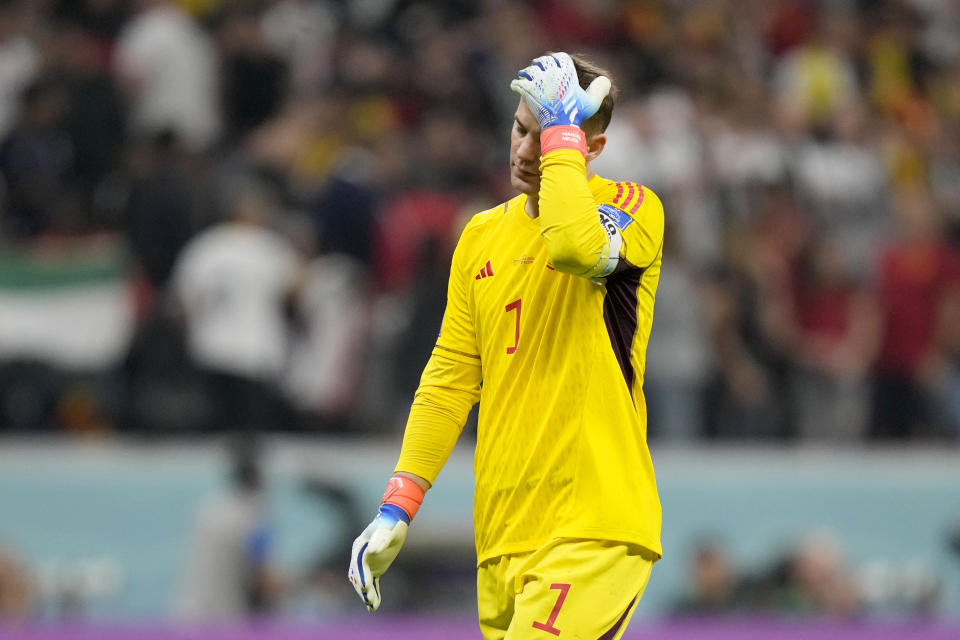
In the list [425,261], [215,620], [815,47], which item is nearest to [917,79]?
[815,47]

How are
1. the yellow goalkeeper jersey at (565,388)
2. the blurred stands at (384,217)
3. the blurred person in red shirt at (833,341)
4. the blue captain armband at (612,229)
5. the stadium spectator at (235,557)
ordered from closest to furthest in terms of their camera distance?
the blue captain armband at (612,229) → the yellow goalkeeper jersey at (565,388) → the stadium spectator at (235,557) → the blurred stands at (384,217) → the blurred person in red shirt at (833,341)

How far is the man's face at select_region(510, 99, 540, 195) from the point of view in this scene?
4727 millimetres

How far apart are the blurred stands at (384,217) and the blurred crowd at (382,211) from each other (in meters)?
0.02

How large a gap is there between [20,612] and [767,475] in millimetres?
5102

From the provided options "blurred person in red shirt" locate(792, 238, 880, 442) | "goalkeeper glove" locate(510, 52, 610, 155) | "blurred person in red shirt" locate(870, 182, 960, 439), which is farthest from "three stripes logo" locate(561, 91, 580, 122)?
"blurred person in red shirt" locate(870, 182, 960, 439)

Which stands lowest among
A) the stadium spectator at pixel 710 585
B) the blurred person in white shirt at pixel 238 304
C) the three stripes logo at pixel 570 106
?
the stadium spectator at pixel 710 585

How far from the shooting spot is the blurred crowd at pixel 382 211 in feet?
37.5

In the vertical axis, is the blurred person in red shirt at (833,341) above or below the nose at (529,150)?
below

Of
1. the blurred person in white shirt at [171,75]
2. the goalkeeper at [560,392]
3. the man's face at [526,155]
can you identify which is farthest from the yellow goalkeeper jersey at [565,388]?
the blurred person in white shirt at [171,75]

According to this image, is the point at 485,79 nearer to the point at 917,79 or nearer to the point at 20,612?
the point at 917,79

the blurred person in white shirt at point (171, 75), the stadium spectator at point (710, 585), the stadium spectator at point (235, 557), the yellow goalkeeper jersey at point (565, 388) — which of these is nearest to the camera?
the yellow goalkeeper jersey at point (565, 388)

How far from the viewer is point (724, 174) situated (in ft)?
41.3

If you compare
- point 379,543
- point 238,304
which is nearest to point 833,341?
point 238,304

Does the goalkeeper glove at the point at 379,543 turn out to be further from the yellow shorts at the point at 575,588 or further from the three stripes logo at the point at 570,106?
the three stripes logo at the point at 570,106
